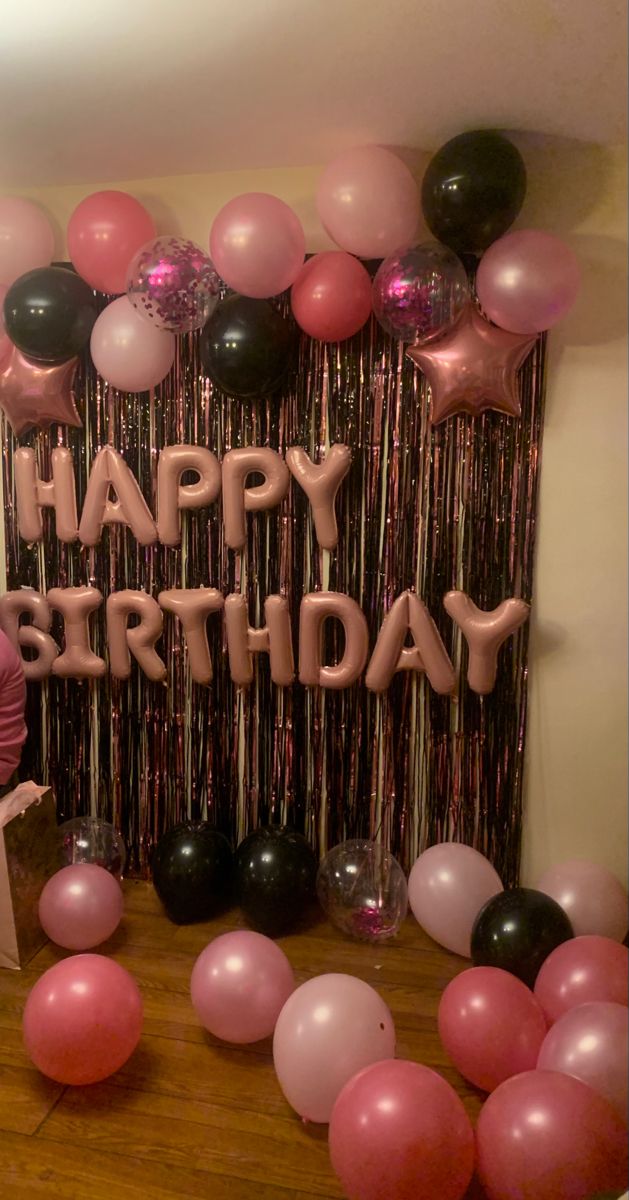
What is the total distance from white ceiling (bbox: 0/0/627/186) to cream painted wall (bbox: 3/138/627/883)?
0.12m

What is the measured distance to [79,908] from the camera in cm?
234

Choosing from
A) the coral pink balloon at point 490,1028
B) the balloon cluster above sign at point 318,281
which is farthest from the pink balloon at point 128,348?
the coral pink balloon at point 490,1028

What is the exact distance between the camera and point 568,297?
212 centimetres

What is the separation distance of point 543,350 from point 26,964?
222cm

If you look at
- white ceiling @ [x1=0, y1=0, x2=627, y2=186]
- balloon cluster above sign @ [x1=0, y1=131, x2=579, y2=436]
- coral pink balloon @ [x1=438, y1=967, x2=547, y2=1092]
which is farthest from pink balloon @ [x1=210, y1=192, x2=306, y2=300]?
coral pink balloon @ [x1=438, y1=967, x2=547, y2=1092]

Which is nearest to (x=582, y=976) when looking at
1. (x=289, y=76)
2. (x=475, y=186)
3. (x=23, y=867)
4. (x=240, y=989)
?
(x=240, y=989)

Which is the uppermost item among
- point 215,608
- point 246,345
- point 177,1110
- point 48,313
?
point 48,313

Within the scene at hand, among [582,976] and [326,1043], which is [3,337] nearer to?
[326,1043]

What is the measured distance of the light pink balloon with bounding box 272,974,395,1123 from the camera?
5.72 feet

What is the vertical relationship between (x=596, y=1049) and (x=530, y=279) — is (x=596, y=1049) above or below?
below

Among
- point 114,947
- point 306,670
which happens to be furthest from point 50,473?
point 114,947

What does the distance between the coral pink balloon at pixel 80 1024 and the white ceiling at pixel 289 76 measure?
2049mm

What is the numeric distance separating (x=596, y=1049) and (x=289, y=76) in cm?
219

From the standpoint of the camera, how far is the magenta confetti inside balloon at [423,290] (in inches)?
83.8
